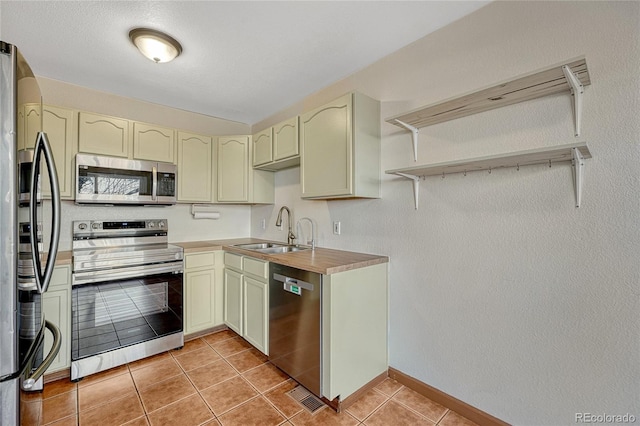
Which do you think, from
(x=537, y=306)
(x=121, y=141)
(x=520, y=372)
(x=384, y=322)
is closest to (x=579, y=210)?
(x=537, y=306)

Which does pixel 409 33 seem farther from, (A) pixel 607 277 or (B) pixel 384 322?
(B) pixel 384 322

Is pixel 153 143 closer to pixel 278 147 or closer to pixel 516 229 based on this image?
pixel 278 147

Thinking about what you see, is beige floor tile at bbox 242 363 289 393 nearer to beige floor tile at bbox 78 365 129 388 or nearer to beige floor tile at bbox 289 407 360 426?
beige floor tile at bbox 289 407 360 426

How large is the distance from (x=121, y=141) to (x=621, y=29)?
11.5 feet

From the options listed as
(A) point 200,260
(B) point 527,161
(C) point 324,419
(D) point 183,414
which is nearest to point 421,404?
(C) point 324,419

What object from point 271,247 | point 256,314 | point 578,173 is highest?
point 578,173

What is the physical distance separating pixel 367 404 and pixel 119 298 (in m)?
2.09

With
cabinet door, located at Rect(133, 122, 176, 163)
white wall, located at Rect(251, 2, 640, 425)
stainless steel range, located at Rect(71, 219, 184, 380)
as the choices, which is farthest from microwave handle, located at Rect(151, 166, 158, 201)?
white wall, located at Rect(251, 2, 640, 425)

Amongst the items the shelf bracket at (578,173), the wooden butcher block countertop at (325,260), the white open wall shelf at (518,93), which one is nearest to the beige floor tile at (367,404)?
the wooden butcher block countertop at (325,260)

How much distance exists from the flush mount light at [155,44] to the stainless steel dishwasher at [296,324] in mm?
1756

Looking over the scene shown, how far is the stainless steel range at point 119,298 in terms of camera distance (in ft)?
7.09

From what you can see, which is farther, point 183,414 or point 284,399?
point 284,399

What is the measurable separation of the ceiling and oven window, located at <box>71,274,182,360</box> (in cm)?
180

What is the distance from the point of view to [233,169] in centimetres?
325
